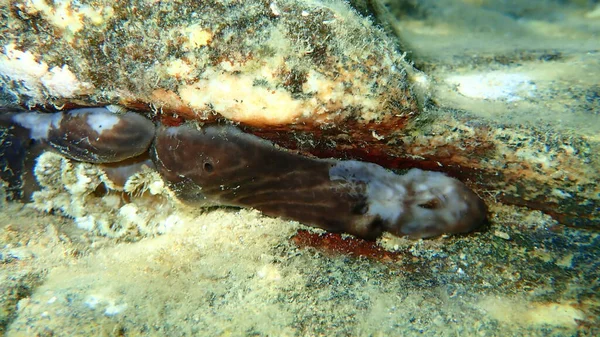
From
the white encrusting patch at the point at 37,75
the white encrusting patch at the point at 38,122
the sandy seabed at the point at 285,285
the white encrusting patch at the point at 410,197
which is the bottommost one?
the sandy seabed at the point at 285,285

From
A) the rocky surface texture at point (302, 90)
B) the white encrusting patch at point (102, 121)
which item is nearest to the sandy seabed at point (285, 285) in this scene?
the rocky surface texture at point (302, 90)

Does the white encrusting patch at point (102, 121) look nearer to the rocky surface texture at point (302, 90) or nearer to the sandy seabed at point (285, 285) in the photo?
the rocky surface texture at point (302, 90)

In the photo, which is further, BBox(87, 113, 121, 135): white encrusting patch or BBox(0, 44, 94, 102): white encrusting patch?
BBox(87, 113, 121, 135): white encrusting patch

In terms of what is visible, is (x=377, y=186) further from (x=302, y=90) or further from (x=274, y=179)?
(x=302, y=90)

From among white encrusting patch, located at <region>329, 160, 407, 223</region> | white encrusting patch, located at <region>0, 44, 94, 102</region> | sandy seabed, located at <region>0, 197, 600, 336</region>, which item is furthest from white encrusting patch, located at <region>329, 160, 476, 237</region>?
white encrusting patch, located at <region>0, 44, 94, 102</region>

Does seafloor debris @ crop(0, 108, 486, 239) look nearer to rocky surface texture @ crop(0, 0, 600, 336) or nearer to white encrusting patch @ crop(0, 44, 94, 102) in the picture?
rocky surface texture @ crop(0, 0, 600, 336)

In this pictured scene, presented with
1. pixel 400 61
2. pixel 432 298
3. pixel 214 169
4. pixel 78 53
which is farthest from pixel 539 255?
pixel 78 53
